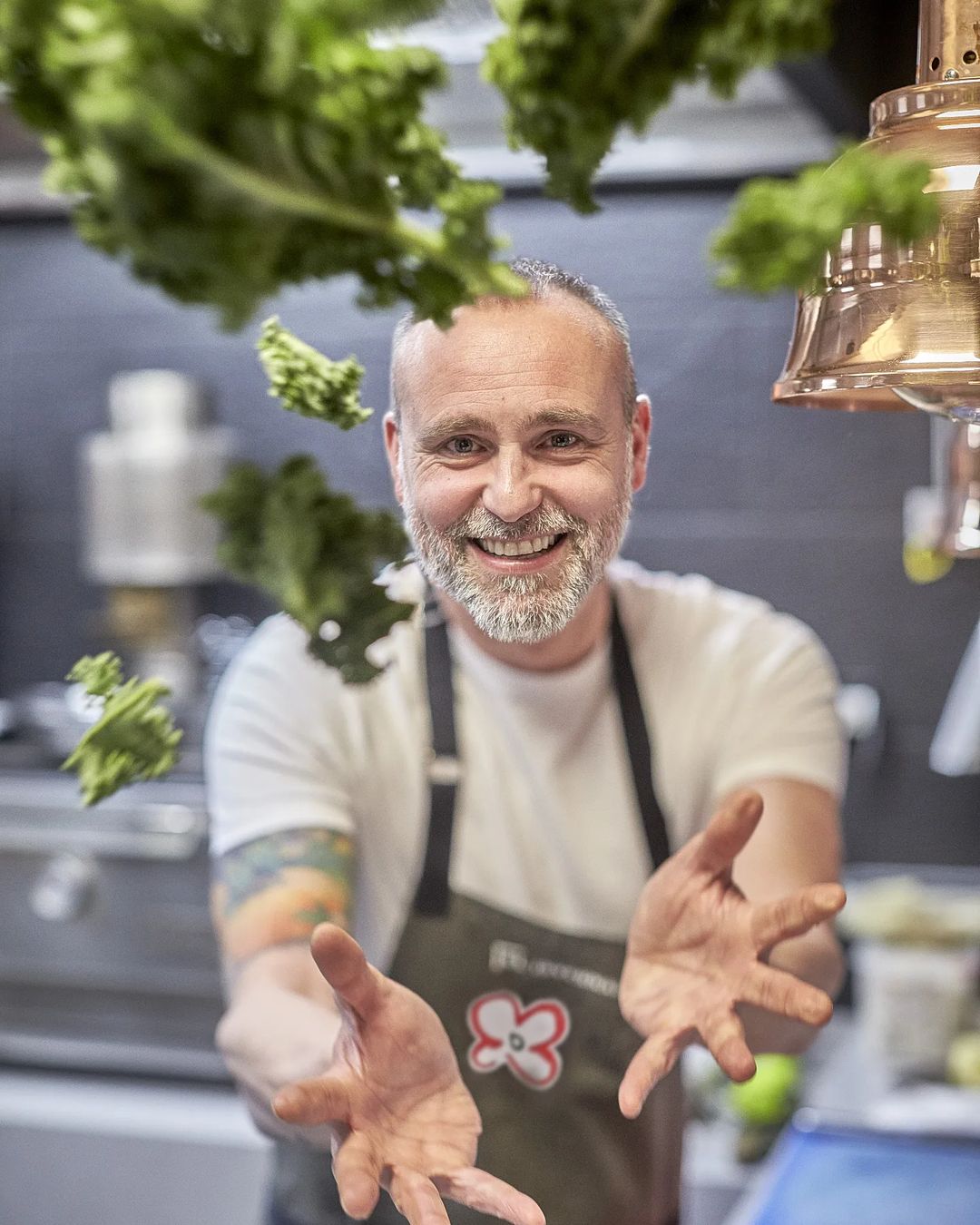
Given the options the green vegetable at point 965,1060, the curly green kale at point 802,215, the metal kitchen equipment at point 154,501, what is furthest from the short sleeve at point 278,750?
the metal kitchen equipment at point 154,501

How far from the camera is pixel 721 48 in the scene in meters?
0.34

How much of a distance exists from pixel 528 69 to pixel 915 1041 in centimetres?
123

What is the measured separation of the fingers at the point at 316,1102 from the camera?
500 mm

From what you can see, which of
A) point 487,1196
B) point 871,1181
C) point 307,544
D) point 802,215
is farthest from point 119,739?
point 871,1181

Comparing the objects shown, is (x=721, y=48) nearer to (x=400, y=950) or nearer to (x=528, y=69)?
(x=528, y=69)

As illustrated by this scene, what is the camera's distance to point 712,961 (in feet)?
1.82

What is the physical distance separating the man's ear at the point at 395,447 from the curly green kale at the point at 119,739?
0.37 ft

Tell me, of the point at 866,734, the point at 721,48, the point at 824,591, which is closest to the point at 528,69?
the point at 721,48

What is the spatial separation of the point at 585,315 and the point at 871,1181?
601 mm

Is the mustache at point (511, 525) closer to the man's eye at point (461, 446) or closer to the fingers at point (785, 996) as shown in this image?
the man's eye at point (461, 446)

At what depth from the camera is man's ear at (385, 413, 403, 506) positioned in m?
0.55

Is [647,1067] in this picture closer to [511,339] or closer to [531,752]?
[531,752]

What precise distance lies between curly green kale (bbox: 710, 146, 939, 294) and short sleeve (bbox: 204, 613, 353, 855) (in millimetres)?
326

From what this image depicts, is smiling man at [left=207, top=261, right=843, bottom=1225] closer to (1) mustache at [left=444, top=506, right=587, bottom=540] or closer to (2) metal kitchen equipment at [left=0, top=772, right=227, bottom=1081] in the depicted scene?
(1) mustache at [left=444, top=506, right=587, bottom=540]
